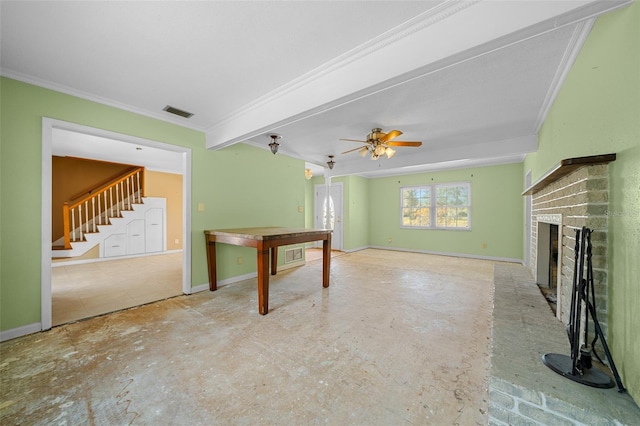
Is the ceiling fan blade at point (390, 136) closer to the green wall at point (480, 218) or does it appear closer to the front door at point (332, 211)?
the front door at point (332, 211)

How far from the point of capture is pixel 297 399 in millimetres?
1431

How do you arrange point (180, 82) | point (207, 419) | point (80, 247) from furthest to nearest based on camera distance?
point (80, 247) → point (180, 82) → point (207, 419)

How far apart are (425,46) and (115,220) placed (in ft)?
22.9

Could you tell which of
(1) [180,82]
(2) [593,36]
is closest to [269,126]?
(1) [180,82]

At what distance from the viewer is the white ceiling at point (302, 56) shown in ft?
4.58

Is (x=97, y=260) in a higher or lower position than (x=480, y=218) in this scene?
lower

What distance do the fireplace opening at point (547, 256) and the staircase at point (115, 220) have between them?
25.9ft

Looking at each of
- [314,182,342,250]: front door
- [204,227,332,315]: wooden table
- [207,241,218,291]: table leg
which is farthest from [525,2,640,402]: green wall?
[314,182,342,250]: front door

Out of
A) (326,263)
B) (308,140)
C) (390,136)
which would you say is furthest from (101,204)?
(390,136)

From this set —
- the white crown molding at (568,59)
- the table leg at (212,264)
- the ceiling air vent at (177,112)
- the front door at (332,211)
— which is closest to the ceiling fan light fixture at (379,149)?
the white crown molding at (568,59)

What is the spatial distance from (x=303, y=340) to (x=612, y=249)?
7.06 feet

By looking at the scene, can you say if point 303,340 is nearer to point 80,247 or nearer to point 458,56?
point 458,56

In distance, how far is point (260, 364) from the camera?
1.77m

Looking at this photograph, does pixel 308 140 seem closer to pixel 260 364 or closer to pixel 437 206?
pixel 260 364
